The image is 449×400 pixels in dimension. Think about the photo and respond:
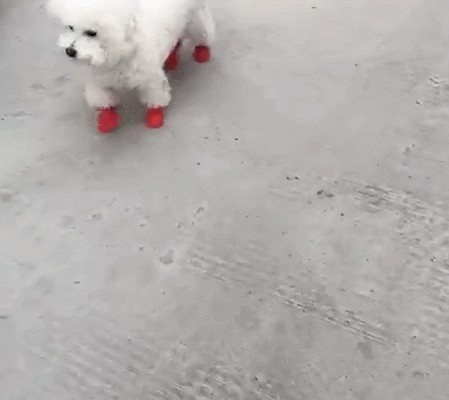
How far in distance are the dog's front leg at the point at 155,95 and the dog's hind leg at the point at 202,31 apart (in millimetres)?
128

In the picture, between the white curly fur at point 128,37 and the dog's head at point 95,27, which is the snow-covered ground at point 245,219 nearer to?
the white curly fur at point 128,37

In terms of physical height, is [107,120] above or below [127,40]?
below

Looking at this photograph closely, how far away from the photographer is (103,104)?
54.0 inches

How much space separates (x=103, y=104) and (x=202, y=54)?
0.25 metres

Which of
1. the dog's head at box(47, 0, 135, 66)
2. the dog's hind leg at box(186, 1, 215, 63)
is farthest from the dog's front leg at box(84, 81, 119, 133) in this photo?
the dog's hind leg at box(186, 1, 215, 63)

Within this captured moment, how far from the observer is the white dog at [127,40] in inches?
47.3

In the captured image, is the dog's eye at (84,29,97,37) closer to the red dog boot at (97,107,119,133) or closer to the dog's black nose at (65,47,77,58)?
the dog's black nose at (65,47,77,58)

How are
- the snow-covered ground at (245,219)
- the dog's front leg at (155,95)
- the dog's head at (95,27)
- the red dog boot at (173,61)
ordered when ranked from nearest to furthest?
the snow-covered ground at (245,219)
the dog's head at (95,27)
the dog's front leg at (155,95)
the red dog boot at (173,61)

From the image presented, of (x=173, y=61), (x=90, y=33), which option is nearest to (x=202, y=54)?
(x=173, y=61)

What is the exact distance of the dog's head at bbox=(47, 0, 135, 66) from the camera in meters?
1.18

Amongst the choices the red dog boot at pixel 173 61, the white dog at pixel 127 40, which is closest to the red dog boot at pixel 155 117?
the white dog at pixel 127 40

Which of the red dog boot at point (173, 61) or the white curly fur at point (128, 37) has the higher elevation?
the white curly fur at point (128, 37)

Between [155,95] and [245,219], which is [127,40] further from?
[245,219]

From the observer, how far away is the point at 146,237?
1.23m
